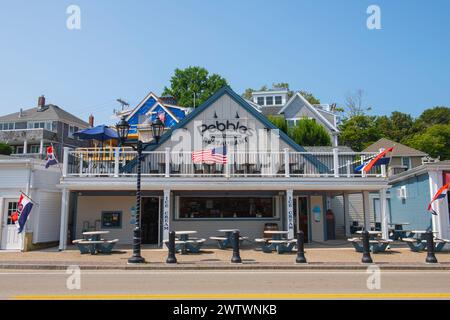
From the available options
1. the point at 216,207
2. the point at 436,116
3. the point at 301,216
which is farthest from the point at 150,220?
the point at 436,116

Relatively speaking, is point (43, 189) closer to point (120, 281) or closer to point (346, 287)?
point (120, 281)

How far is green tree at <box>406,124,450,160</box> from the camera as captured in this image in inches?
1823

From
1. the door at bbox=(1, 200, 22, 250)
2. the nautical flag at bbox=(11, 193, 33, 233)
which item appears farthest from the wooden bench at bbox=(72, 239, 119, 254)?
the door at bbox=(1, 200, 22, 250)

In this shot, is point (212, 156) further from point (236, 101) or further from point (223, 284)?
point (223, 284)

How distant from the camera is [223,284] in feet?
28.9

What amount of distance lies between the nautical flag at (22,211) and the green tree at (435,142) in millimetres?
44844

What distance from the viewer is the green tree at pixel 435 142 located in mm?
46312

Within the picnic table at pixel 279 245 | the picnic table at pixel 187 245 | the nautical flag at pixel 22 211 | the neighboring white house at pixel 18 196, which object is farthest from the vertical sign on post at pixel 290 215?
the neighboring white house at pixel 18 196

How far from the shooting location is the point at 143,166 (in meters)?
18.0

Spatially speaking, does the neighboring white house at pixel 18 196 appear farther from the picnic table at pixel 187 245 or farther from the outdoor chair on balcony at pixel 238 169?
the outdoor chair on balcony at pixel 238 169

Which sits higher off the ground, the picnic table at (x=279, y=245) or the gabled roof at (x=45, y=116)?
the gabled roof at (x=45, y=116)

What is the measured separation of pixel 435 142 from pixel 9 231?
153 feet

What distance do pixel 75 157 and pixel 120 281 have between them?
32.6 ft
